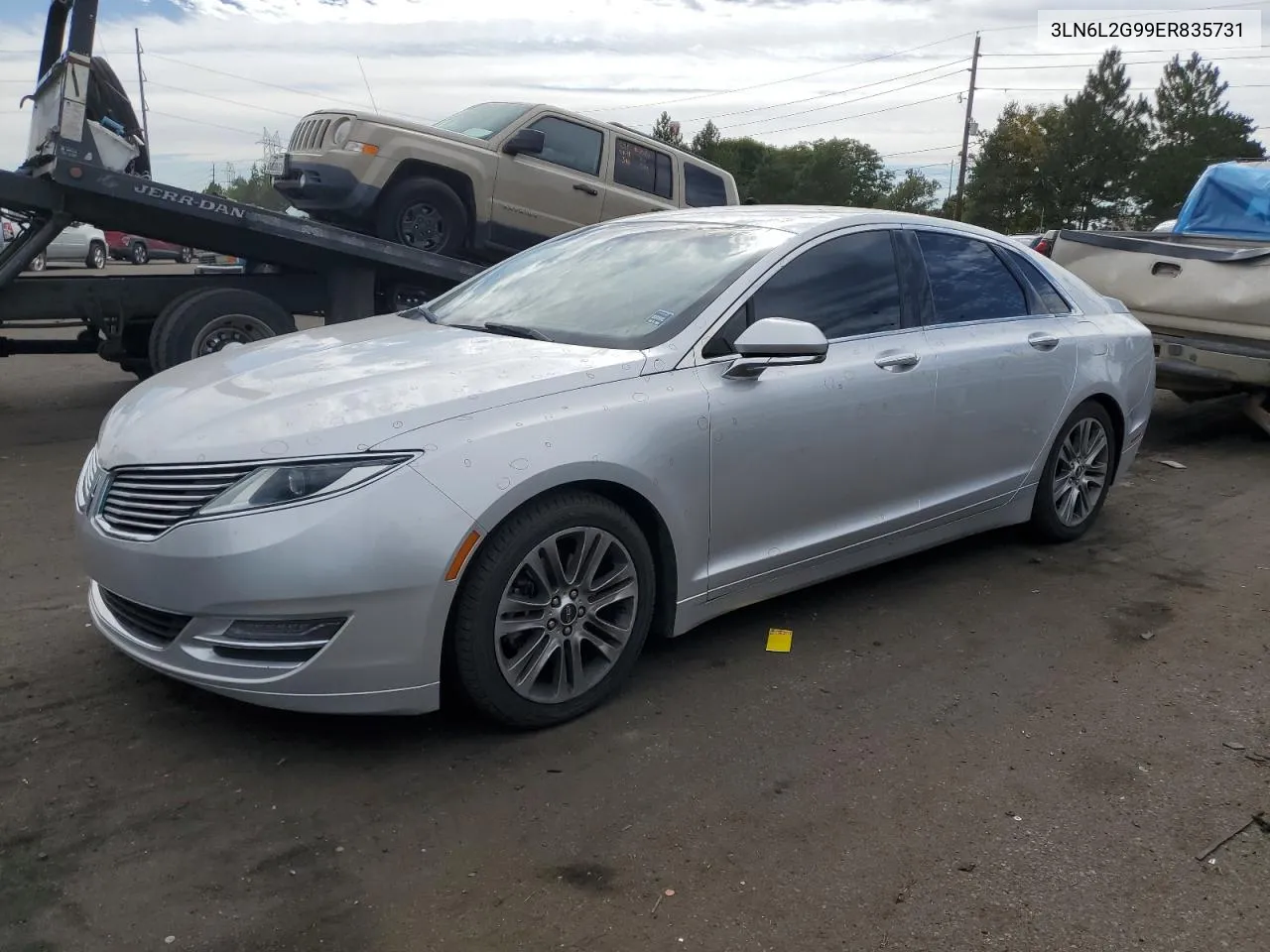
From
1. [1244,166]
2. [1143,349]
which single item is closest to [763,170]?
[1244,166]

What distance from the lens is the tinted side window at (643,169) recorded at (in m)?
10.3

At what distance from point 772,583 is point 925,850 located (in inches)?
53.9

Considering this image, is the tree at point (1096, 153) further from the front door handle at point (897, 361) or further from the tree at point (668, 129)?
the front door handle at point (897, 361)

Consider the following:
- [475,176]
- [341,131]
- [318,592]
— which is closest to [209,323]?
[341,131]

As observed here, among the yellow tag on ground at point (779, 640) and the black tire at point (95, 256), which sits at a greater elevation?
the yellow tag on ground at point (779, 640)

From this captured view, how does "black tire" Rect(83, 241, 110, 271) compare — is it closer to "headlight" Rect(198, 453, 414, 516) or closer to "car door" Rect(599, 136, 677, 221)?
"car door" Rect(599, 136, 677, 221)

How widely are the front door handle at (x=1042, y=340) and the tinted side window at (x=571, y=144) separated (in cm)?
575

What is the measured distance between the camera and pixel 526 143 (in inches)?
369

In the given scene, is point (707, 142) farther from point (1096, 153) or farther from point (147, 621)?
point (147, 621)

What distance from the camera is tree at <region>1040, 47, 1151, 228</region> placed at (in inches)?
2406

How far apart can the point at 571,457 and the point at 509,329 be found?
0.96 metres

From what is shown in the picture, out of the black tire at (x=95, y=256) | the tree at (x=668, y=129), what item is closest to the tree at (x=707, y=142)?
the tree at (x=668, y=129)

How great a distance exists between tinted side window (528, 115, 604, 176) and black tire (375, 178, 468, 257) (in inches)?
39.5

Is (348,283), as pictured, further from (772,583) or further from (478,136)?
(772,583)
